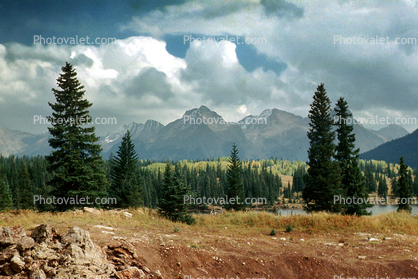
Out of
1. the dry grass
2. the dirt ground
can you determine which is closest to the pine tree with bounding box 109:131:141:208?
the dry grass

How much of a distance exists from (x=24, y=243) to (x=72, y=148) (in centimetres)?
2124

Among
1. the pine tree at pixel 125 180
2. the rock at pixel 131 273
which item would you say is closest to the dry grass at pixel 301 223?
the rock at pixel 131 273

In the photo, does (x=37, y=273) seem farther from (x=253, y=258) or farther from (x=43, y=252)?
(x=253, y=258)

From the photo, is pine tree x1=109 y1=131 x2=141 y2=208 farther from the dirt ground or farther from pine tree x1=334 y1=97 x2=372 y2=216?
the dirt ground

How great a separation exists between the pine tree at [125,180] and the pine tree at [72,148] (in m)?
17.2

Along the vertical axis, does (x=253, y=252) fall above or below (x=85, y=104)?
below

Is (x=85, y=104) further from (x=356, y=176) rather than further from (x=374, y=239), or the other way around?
(x=356, y=176)

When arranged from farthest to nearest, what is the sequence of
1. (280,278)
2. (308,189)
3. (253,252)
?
(308,189)
(253,252)
(280,278)

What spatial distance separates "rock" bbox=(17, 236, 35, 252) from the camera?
7066mm

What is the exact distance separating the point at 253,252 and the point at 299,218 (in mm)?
11085

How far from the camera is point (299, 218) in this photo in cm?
2047

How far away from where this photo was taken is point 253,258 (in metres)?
10.1

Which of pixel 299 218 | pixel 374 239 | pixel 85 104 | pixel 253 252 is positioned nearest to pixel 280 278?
pixel 253 252

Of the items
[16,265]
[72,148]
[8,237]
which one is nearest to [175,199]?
[72,148]
